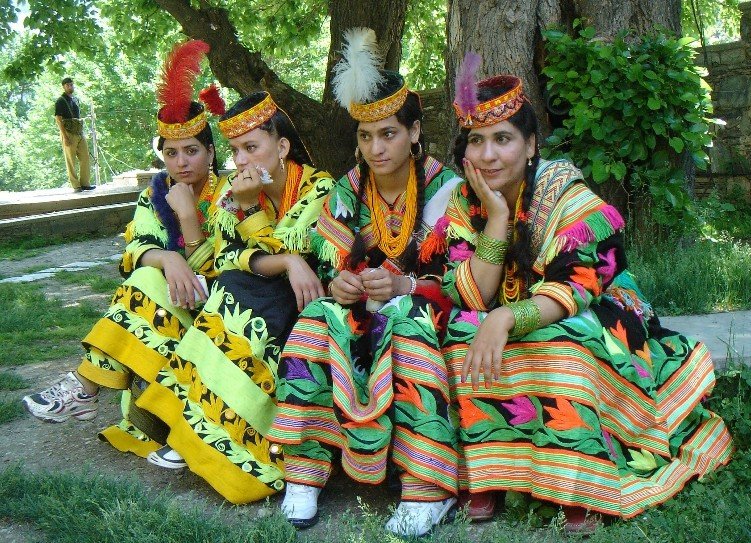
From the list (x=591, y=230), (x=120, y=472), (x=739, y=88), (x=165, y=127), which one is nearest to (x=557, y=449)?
(x=591, y=230)

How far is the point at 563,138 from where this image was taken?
17.1 feet

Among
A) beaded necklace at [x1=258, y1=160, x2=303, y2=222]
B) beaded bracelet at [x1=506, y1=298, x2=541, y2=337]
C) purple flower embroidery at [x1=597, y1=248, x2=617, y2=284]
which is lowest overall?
beaded bracelet at [x1=506, y1=298, x2=541, y2=337]

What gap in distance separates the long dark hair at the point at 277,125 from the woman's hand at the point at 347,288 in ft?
2.91

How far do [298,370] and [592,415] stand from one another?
3.44 ft

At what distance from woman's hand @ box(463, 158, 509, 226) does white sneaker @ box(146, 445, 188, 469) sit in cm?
165

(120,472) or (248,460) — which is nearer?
(248,460)

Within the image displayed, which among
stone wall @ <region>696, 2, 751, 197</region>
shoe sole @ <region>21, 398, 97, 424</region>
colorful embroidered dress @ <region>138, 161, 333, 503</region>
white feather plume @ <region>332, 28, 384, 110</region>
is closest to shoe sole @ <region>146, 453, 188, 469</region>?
colorful embroidered dress @ <region>138, 161, 333, 503</region>

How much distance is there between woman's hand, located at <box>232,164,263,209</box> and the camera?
11.6 ft

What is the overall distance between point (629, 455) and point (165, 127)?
99.6 inches

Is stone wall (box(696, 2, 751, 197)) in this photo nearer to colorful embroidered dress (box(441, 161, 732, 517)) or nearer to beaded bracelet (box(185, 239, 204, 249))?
colorful embroidered dress (box(441, 161, 732, 517))

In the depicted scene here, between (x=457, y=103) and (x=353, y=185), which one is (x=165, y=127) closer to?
(x=353, y=185)

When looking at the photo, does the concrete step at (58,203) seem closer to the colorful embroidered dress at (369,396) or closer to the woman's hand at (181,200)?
the woman's hand at (181,200)

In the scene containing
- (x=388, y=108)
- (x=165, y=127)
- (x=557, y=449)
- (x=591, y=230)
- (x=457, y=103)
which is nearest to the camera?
(x=557, y=449)

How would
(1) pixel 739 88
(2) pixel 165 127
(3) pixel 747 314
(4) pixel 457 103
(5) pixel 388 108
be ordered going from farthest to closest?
(1) pixel 739 88 → (3) pixel 747 314 → (2) pixel 165 127 → (5) pixel 388 108 → (4) pixel 457 103
